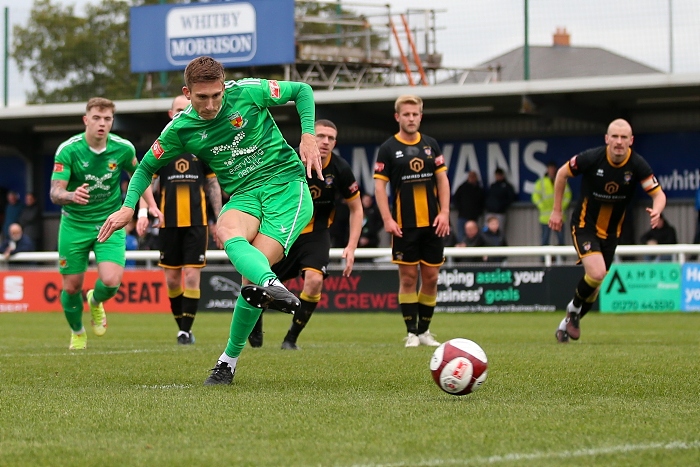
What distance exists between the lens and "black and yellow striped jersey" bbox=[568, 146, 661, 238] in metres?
11.1

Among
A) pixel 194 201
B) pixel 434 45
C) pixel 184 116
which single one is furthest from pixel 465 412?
pixel 434 45

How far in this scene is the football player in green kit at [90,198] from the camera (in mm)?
10641

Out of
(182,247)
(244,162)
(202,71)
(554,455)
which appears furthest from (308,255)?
(554,455)

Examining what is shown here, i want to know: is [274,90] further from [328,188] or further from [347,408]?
[328,188]

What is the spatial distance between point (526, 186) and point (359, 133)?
3932 mm

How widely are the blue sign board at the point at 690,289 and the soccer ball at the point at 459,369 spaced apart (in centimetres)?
1195

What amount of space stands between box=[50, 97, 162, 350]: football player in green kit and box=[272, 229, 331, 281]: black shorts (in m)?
1.33

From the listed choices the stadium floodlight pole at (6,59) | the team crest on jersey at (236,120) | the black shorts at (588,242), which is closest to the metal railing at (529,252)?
the stadium floodlight pole at (6,59)

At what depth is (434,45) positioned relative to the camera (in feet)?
69.2

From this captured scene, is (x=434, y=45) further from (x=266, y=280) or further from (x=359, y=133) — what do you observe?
(x=266, y=280)

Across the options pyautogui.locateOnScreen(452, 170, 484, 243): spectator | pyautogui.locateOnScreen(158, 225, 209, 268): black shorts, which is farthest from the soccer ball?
pyautogui.locateOnScreen(452, 170, 484, 243): spectator

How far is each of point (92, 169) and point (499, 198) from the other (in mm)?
12599

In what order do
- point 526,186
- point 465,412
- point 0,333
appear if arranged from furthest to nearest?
point 526,186 < point 0,333 < point 465,412

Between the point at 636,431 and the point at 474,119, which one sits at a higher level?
the point at 474,119
